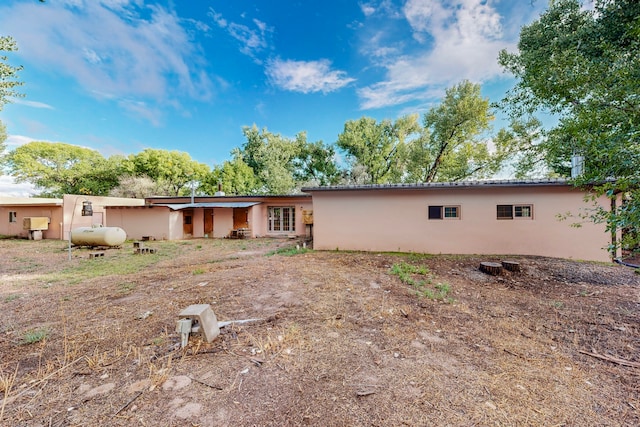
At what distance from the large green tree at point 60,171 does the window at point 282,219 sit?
2142cm

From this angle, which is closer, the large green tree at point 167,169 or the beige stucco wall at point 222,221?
the beige stucco wall at point 222,221

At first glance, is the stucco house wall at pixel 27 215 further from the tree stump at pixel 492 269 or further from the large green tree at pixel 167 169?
the tree stump at pixel 492 269

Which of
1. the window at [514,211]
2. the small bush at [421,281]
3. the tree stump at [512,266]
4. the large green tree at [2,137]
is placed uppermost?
the large green tree at [2,137]

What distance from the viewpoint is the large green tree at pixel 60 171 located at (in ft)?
82.9

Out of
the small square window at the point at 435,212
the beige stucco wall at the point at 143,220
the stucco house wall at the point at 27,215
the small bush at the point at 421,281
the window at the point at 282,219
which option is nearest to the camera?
the small bush at the point at 421,281

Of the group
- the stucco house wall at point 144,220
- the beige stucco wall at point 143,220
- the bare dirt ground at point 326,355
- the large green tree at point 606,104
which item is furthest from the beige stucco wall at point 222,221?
the large green tree at point 606,104

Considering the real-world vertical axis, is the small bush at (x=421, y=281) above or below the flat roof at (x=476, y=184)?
below

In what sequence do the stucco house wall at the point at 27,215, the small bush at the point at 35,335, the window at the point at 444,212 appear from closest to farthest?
the small bush at the point at 35,335 < the window at the point at 444,212 < the stucco house wall at the point at 27,215

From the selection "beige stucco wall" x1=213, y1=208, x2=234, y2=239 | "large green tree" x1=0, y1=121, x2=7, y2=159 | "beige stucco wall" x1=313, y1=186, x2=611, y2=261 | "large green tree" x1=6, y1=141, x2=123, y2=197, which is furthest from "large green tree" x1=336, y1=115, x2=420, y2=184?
"large green tree" x1=0, y1=121, x2=7, y2=159

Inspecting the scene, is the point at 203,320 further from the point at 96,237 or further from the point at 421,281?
the point at 96,237

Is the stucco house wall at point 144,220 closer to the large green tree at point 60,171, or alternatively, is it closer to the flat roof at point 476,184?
the flat roof at point 476,184

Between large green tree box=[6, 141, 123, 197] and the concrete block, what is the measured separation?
31.3 meters

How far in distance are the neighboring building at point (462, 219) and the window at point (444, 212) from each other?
0.03 metres

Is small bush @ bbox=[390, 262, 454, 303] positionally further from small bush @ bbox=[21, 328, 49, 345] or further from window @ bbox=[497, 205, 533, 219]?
small bush @ bbox=[21, 328, 49, 345]
